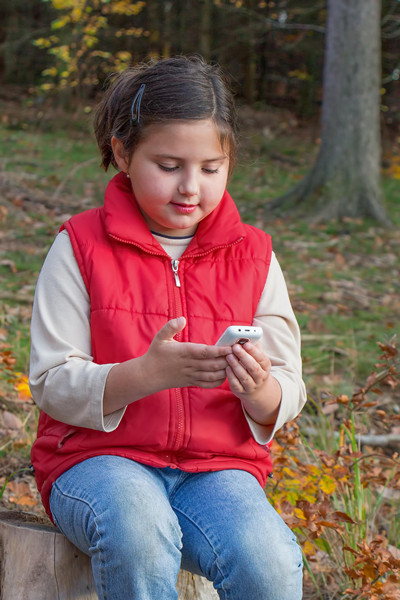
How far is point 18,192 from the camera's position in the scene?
7.20 metres

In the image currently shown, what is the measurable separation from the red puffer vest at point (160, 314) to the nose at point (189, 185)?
0.56ft

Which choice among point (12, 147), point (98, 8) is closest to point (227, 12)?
point (98, 8)

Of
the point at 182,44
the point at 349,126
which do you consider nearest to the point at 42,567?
the point at 349,126

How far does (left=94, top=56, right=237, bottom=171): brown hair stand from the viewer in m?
1.96

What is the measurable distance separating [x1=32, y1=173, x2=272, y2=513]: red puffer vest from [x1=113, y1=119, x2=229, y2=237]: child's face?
0.08 metres

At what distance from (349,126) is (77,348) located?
7013 mm

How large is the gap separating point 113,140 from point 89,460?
98 cm

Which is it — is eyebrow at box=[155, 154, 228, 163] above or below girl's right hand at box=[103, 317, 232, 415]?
above

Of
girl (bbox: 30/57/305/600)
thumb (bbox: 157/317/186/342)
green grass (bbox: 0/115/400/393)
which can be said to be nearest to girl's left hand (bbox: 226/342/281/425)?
girl (bbox: 30/57/305/600)

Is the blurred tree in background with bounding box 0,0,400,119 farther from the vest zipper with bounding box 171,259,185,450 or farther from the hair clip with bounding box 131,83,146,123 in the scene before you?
the vest zipper with bounding box 171,259,185,450

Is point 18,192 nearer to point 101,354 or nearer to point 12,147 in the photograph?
point 12,147

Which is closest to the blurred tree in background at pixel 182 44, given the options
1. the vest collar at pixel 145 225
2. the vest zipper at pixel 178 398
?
the vest collar at pixel 145 225

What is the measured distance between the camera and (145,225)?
6.75 feet

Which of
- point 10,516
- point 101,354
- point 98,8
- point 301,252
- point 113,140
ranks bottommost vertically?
point 301,252
